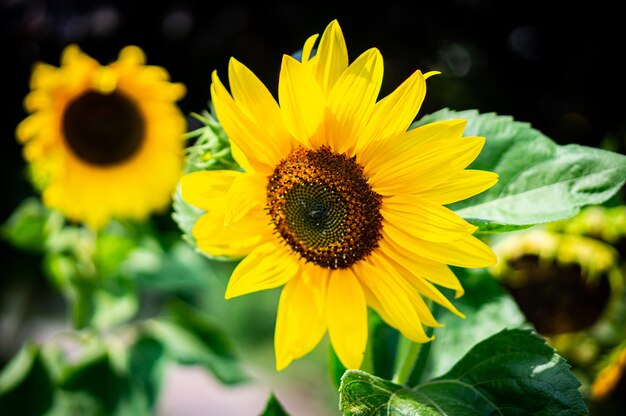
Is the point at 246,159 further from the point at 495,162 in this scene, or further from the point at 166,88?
the point at 166,88

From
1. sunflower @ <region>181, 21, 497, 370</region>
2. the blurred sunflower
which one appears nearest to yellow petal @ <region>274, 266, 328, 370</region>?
sunflower @ <region>181, 21, 497, 370</region>

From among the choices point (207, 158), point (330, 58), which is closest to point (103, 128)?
point (207, 158)

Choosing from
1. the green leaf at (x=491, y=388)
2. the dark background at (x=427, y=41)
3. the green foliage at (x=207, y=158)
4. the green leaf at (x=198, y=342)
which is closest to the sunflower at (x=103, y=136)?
the green leaf at (x=198, y=342)

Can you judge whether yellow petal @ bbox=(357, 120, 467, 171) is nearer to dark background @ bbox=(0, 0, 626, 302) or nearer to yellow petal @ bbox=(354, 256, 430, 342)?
yellow petal @ bbox=(354, 256, 430, 342)

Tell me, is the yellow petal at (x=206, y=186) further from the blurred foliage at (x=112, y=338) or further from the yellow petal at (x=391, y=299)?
the blurred foliage at (x=112, y=338)

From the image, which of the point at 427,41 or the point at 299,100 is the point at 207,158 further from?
the point at 427,41
